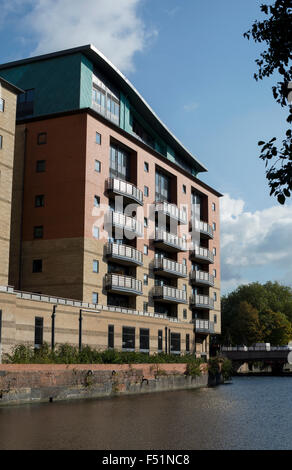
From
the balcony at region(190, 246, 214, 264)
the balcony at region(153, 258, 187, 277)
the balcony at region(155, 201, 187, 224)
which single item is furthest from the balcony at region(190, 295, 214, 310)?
the balcony at region(155, 201, 187, 224)

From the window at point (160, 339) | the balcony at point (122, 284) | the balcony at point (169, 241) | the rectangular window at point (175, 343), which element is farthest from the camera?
the rectangular window at point (175, 343)

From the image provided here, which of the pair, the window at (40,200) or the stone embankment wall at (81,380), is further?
the window at (40,200)

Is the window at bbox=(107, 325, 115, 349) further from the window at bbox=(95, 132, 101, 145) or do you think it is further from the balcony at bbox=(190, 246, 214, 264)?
the balcony at bbox=(190, 246, 214, 264)

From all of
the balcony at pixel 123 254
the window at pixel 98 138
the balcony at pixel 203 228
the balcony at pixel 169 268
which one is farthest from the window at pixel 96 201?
the balcony at pixel 203 228

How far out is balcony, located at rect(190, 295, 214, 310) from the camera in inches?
2539

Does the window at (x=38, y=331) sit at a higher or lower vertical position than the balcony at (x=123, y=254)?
lower

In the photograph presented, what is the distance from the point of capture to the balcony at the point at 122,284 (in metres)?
46.3

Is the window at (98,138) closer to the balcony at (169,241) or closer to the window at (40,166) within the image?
the window at (40,166)

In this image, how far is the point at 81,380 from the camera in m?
33.0

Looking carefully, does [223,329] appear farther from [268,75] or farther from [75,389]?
[268,75]

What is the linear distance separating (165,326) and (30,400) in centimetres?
2703

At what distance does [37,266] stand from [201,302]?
26.1 metres

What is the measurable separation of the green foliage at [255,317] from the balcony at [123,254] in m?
50.1
